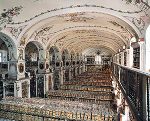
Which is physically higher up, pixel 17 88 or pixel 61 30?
pixel 61 30

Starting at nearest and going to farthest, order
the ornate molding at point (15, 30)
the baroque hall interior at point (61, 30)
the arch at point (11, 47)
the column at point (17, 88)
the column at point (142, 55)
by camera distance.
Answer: the baroque hall interior at point (61, 30) → the column at point (142, 55) → the ornate molding at point (15, 30) → the arch at point (11, 47) → the column at point (17, 88)

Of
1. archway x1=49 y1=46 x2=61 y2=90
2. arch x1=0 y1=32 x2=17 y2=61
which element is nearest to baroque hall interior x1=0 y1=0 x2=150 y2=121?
arch x1=0 y1=32 x2=17 y2=61

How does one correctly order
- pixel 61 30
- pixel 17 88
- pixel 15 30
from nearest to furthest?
pixel 15 30
pixel 17 88
pixel 61 30

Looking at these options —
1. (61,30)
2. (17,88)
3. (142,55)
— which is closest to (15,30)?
(17,88)

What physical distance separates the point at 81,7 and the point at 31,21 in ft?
9.81

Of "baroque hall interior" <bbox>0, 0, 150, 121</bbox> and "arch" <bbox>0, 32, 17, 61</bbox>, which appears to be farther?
"arch" <bbox>0, 32, 17, 61</bbox>

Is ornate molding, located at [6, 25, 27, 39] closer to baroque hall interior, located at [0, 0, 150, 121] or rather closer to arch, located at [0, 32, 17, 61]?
baroque hall interior, located at [0, 0, 150, 121]

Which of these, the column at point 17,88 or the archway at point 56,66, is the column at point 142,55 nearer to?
the column at point 17,88

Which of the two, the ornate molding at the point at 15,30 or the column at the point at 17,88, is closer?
the ornate molding at the point at 15,30

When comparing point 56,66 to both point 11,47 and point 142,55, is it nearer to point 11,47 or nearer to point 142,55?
point 11,47

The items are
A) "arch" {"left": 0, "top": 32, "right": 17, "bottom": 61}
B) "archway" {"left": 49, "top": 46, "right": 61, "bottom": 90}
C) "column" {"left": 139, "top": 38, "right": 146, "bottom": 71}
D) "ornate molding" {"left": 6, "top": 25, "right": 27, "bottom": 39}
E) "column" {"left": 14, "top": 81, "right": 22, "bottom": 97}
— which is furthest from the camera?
"archway" {"left": 49, "top": 46, "right": 61, "bottom": 90}

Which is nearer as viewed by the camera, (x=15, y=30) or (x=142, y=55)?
(x=142, y=55)

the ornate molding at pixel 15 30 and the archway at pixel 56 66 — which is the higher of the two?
the ornate molding at pixel 15 30

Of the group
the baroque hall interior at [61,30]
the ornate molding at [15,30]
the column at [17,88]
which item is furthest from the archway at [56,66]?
the ornate molding at [15,30]
